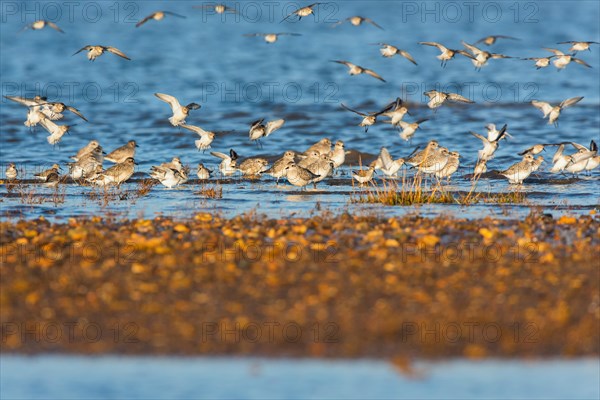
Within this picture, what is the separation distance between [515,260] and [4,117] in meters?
23.8

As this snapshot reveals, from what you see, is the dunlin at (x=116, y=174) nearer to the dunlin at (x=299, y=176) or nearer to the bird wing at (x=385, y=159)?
the dunlin at (x=299, y=176)

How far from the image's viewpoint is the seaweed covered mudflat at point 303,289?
35.0 feet

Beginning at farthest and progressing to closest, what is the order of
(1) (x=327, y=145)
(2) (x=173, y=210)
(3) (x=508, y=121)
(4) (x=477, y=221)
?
(3) (x=508, y=121) < (1) (x=327, y=145) < (2) (x=173, y=210) < (4) (x=477, y=221)

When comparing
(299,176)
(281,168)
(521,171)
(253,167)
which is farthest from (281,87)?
(299,176)

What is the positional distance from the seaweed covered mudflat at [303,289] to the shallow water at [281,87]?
9.89 feet

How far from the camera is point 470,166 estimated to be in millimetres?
25406

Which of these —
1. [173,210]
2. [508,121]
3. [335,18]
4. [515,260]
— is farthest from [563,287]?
[335,18]

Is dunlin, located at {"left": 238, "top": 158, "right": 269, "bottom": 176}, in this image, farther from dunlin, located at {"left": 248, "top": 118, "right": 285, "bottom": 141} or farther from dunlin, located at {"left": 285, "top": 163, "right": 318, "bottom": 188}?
dunlin, located at {"left": 285, "top": 163, "right": 318, "bottom": 188}

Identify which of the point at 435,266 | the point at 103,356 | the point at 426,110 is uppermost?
the point at 426,110

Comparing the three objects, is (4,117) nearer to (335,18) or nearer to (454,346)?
(454,346)

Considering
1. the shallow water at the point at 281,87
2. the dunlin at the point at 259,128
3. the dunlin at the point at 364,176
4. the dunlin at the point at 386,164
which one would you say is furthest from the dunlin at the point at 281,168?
the dunlin at the point at 259,128

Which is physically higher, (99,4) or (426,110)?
(99,4)

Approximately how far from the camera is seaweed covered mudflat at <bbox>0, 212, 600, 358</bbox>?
10.7m

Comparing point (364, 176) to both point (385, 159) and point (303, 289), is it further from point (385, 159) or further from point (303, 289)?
point (303, 289)
